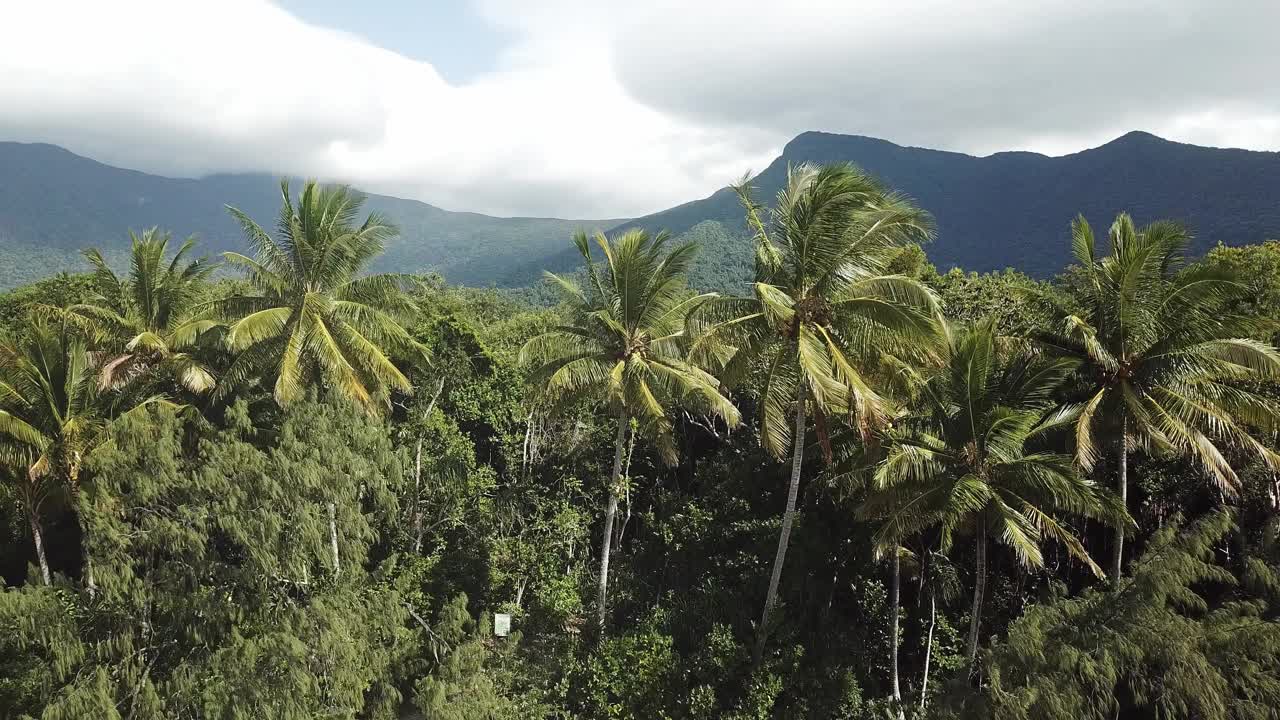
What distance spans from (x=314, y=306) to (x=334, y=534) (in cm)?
426

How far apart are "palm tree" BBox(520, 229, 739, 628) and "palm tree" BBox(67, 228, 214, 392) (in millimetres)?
7472

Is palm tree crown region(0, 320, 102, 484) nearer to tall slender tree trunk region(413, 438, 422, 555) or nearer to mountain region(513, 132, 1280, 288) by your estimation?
tall slender tree trunk region(413, 438, 422, 555)

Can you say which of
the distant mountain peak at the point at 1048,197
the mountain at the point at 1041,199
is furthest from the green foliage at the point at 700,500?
the distant mountain peak at the point at 1048,197

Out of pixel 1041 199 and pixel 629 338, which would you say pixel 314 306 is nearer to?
pixel 629 338

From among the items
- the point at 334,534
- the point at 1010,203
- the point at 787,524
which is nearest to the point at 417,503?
the point at 334,534

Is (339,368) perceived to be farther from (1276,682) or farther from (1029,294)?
(1276,682)

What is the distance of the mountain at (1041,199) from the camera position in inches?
3418

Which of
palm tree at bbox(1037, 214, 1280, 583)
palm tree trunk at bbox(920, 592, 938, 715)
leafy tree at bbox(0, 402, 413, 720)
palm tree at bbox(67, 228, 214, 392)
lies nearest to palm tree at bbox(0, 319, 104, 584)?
palm tree at bbox(67, 228, 214, 392)

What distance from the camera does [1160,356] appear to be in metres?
9.55

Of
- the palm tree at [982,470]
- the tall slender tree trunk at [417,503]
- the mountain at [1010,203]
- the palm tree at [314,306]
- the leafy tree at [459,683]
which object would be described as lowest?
the leafy tree at [459,683]

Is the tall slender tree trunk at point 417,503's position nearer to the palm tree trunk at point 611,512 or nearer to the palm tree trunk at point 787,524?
the palm tree trunk at point 611,512

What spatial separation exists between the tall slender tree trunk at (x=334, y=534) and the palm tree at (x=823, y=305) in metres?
6.70

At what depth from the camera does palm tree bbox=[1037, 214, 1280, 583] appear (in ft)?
30.2

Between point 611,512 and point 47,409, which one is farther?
point 611,512
